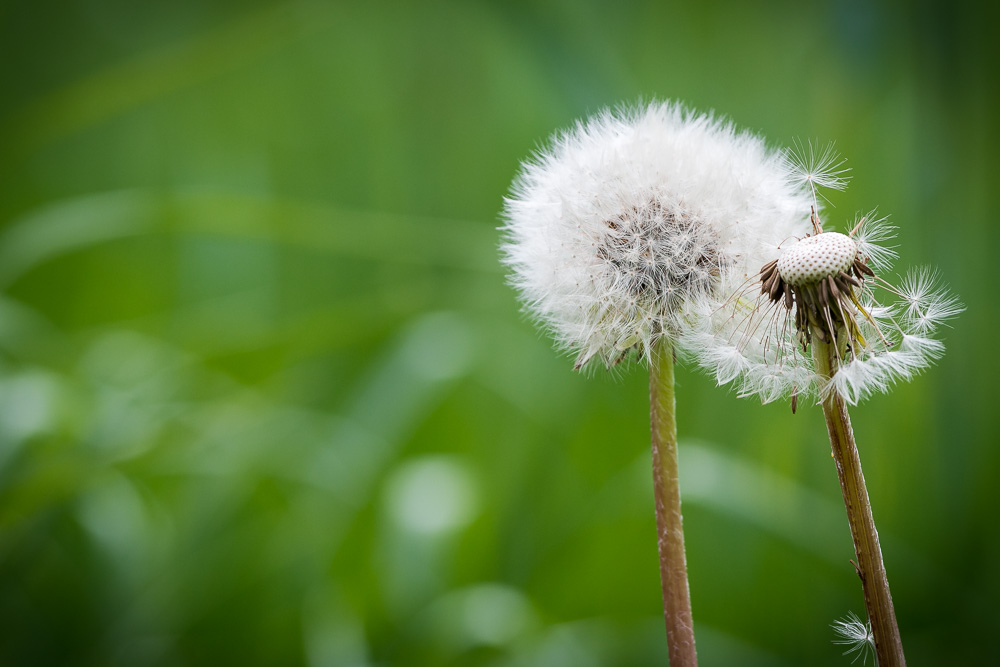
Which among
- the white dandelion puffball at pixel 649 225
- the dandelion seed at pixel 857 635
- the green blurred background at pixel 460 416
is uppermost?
the green blurred background at pixel 460 416

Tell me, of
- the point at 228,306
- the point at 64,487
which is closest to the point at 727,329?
the point at 64,487

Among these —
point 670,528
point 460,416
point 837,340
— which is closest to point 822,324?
point 837,340

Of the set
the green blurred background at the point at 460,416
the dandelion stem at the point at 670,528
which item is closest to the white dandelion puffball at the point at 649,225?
the dandelion stem at the point at 670,528

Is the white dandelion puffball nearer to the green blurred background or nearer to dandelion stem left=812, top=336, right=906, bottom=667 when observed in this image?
dandelion stem left=812, top=336, right=906, bottom=667

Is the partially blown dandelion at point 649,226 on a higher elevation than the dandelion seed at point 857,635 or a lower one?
higher

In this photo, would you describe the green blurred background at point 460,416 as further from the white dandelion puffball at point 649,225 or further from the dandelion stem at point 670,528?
the dandelion stem at point 670,528

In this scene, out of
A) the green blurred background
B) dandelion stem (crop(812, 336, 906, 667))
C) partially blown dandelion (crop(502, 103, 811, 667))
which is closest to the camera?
dandelion stem (crop(812, 336, 906, 667))

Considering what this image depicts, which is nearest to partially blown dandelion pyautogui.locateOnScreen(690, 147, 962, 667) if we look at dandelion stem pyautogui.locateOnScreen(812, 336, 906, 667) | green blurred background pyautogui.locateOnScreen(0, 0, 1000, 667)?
dandelion stem pyautogui.locateOnScreen(812, 336, 906, 667)
